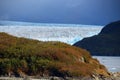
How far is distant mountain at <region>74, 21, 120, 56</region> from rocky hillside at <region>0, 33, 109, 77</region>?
108 meters

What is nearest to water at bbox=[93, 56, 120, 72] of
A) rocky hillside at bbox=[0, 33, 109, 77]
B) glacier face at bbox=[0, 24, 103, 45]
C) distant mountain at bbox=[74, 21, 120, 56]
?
glacier face at bbox=[0, 24, 103, 45]

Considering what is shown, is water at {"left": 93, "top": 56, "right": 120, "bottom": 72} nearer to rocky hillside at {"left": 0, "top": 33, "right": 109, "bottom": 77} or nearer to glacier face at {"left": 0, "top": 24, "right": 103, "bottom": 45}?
glacier face at {"left": 0, "top": 24, "right": 103, "bottom": 45}

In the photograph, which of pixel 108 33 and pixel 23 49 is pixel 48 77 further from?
pixel 108 33

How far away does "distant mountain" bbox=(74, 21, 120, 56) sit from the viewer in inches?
6192

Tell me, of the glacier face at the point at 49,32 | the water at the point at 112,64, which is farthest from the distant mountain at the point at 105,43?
the water at the point at 112,64

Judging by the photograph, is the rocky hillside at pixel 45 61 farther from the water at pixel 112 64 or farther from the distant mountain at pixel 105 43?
the distant mountain at pixel 105 43

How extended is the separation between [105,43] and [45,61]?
129 metres

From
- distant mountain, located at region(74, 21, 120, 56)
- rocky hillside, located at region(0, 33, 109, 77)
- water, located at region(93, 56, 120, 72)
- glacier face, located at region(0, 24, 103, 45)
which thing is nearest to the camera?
rocky hillside, located at region(0, 33, 109, 77)

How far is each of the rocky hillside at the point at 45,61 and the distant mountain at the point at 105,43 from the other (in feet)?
353

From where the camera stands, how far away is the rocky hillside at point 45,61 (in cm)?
4041

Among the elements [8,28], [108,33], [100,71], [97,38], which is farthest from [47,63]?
[108,33]

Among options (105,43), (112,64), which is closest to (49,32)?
(112,64)

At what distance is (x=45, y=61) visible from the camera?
1618 inches

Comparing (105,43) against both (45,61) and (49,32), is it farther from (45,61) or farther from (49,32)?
(45,61)
